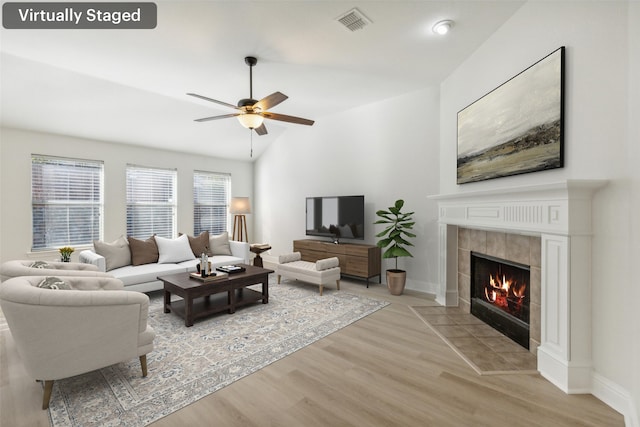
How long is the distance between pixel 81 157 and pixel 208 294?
387cm

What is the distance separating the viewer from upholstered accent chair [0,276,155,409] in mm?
1813

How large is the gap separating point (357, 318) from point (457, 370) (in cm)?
132

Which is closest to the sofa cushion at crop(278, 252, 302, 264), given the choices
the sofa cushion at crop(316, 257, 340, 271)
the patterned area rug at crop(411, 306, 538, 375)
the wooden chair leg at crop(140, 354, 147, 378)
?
the sofa cushion at crop(316, 257, 340, 271)

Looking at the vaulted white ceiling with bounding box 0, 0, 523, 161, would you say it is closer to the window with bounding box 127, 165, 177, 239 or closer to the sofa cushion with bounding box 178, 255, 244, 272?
the window with bounding box 127, 165, 177, 239

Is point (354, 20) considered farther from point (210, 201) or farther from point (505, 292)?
point (210, 201)

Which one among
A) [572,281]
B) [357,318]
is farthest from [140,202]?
[572,281]

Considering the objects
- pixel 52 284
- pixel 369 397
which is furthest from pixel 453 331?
pixel 52 284

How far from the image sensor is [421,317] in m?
3.54

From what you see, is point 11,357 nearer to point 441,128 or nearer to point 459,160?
point 459,160

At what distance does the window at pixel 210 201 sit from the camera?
271 inches

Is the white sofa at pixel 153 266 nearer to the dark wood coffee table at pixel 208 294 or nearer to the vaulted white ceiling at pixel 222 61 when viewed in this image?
the dark wood coffee table at pixel 208 294

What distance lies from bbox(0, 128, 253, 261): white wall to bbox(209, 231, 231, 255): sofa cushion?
1.42m

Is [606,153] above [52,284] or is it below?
above

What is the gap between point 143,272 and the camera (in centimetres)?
412
